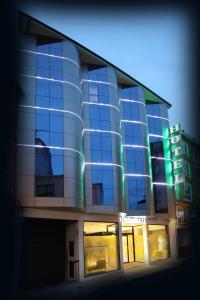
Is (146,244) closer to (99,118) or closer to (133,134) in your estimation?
(133,134)

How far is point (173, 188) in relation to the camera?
27.6 m

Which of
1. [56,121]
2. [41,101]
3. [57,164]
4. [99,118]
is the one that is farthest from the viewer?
[99,118]

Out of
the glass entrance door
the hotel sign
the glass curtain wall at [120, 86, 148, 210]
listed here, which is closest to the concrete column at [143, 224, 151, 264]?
the hotel sign

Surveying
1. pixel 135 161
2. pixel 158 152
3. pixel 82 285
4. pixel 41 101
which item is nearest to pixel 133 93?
pixel 158 152

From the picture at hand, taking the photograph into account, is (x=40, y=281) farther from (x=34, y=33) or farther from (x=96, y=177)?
(x=34, y=33)

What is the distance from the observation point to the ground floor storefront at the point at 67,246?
720 inches

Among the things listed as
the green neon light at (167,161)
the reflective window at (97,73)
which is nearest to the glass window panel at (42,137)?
the reflective window at (97,73)

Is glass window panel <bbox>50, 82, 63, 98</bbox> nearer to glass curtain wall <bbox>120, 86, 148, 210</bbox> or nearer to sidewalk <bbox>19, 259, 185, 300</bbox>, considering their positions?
glass curtain wall <bbox>120, 86, 148, 210</bbox>

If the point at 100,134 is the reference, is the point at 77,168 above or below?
below

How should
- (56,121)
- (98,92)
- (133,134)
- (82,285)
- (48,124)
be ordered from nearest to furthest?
(82,285), (48,124), (56,121), (98,92), (133,134)

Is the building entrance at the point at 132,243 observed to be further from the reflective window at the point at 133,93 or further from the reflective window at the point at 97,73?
the reflective window at the point at 97,73

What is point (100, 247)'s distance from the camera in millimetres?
20438

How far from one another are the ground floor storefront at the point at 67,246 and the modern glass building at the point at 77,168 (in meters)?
0.05

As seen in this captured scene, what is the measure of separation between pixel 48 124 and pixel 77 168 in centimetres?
289
